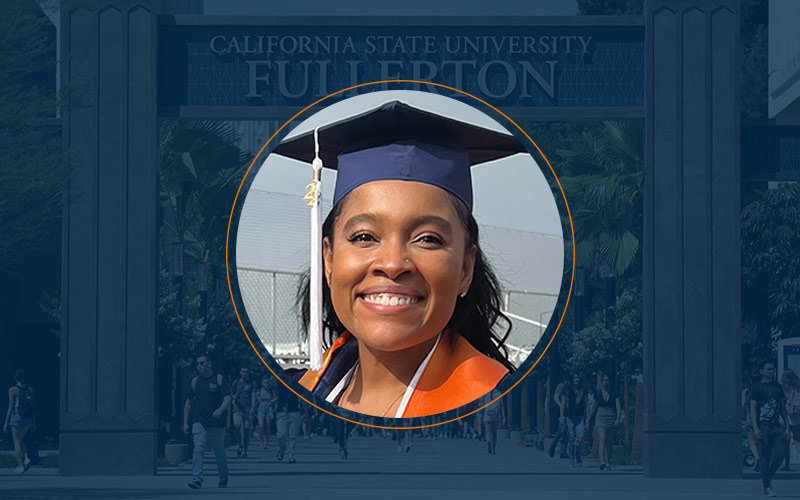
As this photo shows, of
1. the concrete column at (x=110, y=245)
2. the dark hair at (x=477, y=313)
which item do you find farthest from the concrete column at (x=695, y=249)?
the dark hair at (x=477, y=313)

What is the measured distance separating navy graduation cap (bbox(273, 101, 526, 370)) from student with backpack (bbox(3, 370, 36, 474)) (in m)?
21.1

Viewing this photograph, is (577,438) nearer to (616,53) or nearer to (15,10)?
(616,53)

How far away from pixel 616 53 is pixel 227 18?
5.71m

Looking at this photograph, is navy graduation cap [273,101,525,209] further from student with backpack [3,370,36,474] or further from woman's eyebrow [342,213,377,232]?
student with backpack [3,370,36,474]

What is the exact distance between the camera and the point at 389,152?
10.7 feet

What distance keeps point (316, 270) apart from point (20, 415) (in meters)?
21.5

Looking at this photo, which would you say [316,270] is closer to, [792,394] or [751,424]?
[751,424]

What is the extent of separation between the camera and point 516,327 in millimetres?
3490

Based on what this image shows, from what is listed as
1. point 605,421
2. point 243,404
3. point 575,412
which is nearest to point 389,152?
point 605,421

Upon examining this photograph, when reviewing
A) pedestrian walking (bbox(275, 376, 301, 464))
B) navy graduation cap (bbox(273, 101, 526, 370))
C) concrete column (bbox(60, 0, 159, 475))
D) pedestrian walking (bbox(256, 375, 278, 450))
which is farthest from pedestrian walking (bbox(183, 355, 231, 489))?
navy graduation cap (bbox(273, 101, 526, 370))

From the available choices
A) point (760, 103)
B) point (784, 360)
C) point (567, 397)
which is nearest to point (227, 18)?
point (567, 397)

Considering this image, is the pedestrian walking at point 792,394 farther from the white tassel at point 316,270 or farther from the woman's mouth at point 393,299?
the woman's mouth at point 393,299

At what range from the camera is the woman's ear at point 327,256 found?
339cm

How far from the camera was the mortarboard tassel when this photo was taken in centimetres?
338
